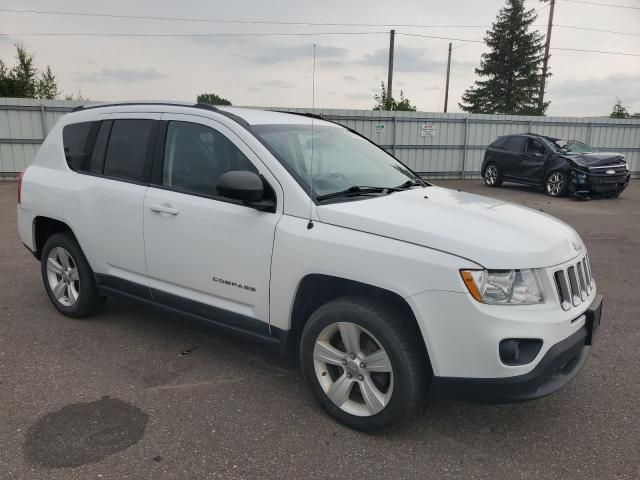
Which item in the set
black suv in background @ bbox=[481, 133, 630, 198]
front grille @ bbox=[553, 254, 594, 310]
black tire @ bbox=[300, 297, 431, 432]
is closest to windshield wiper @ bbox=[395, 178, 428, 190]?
black tire @ bbox=[300, 297, 431, 432]

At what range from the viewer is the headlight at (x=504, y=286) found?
2459 mm

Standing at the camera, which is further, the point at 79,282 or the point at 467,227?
the point at 79,282

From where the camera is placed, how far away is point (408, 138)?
17.8m

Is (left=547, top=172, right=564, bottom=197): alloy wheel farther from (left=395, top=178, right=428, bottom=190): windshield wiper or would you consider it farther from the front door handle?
the front door handle

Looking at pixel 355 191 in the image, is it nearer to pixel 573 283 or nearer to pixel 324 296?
Answer: pixel 324 296

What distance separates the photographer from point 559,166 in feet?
44.9

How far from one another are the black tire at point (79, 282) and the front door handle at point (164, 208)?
1.11 m

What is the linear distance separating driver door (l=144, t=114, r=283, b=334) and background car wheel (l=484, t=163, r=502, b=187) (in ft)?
44.9

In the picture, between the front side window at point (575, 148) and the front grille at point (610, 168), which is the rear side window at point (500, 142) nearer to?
the front side window at point (575, 148)

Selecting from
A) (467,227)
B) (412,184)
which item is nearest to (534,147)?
(412,184)

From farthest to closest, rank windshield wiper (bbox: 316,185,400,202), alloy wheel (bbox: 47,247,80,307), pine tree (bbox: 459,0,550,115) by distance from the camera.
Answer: pine tree (bbox: 459,0,550,115)
alloy wheel (bbox: 47,247,80,307)
windshield wiper (bbox: 316,185,400,202)

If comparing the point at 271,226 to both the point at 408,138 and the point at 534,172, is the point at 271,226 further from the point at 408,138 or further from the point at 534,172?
the point at 408,138

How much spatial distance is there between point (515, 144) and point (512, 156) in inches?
14.8

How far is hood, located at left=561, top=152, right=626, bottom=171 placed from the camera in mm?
13375
